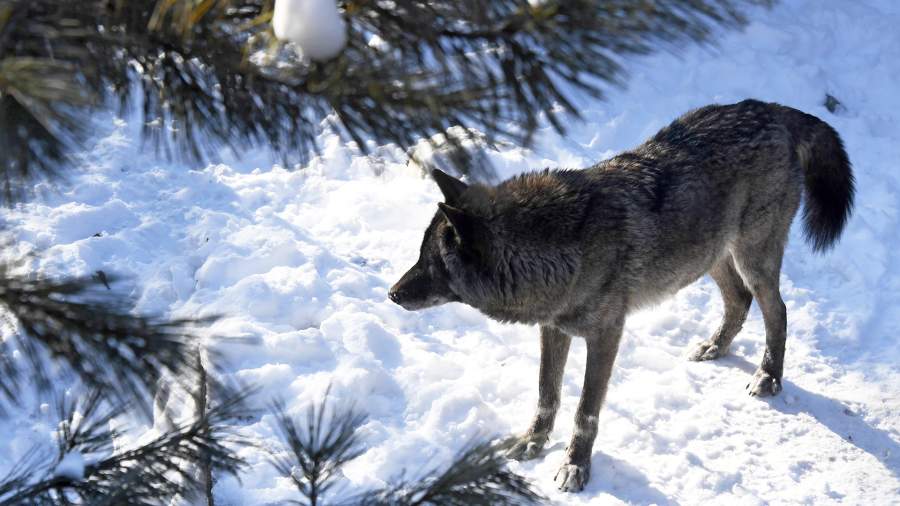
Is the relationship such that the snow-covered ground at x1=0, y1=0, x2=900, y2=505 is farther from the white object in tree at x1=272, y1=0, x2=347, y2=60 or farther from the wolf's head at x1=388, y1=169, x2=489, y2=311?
the white object in tree at x1=272, y1=0, x2=347, y2=60

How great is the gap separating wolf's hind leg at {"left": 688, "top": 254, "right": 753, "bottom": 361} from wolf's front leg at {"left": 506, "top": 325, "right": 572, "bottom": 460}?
135 cm

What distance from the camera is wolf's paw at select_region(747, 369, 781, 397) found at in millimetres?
5562

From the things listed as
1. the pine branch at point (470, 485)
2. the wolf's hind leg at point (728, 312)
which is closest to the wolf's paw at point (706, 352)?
the wolf's hind leg at point (728, 312)

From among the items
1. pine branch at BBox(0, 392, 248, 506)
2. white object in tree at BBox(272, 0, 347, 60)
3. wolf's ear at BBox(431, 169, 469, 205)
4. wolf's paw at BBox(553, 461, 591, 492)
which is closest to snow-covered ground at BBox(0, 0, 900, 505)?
wolf's paw at BBox(553, 461, 591, 492)

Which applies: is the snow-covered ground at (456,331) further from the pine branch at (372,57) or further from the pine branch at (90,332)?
the pine branch at (372,57)

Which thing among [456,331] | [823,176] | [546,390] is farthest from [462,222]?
[823,176]

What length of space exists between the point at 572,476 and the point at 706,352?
1717 mm

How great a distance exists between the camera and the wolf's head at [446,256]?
4.39 meters

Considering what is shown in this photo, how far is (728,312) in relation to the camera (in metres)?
5.96

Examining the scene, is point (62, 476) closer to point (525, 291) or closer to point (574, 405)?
point (525, 291)

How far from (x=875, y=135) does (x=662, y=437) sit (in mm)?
4672

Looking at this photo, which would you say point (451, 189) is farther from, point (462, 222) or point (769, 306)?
point (769, 306)

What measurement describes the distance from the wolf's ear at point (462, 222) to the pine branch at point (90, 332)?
2.18 metres

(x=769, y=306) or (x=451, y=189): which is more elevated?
(x=451, y=189)
